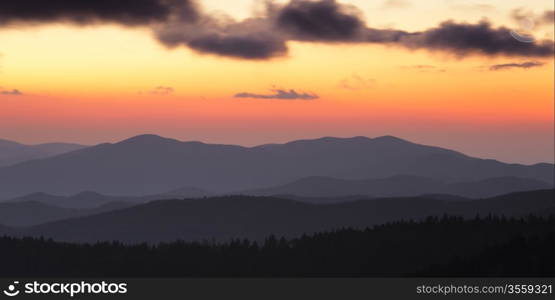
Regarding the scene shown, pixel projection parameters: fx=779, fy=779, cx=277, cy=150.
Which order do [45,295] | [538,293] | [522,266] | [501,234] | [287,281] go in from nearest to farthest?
[538,293]
[45,295]
[287,281]
[522,266]
[501,234]

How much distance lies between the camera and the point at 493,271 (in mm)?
107938

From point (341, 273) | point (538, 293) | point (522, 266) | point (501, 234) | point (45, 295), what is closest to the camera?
point (538, 293)

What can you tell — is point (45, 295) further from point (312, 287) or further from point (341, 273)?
point (341, 273)

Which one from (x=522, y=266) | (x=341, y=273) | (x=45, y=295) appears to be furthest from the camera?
(x=341, y=273)

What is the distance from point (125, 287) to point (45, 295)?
7327 millimetres

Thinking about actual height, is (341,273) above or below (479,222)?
below

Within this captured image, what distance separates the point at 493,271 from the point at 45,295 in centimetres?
6263

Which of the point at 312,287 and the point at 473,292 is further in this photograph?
the point at 312,287

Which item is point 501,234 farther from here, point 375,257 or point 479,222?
point 375,257

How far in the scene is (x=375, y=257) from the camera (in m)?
189

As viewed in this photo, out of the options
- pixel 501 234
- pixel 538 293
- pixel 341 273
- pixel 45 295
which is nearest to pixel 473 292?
pixel 538 293

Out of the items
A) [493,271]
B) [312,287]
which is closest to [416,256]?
[493,271]

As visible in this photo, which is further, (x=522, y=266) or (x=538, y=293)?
(x=522, y=266)

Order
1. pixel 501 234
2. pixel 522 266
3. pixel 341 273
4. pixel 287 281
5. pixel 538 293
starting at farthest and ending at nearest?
pixel 341 273 < pixel 501 234 < pixel 522 266 < pixel 287 281 < pixel 538 293
